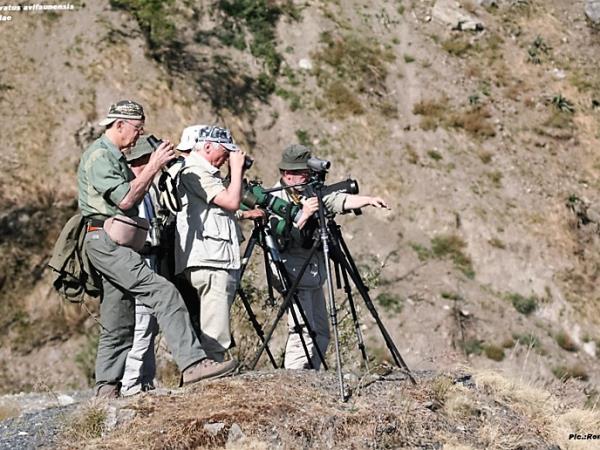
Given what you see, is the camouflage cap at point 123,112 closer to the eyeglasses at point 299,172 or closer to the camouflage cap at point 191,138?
the camouflage cap at point 191,138

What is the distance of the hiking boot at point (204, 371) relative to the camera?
555 cm

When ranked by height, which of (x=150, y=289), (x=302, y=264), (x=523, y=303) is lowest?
(x=523, y=303)

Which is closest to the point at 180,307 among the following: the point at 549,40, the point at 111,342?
the point at 111,342

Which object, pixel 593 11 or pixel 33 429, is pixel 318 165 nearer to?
pixel 33 429

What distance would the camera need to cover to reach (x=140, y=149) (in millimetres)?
6301

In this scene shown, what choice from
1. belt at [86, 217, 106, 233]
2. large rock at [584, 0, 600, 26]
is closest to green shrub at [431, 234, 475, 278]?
large rock at [584, 0, 600, 26]

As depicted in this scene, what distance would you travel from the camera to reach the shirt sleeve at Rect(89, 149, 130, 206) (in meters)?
5.50

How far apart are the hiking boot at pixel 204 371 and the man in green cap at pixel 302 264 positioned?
134 centimetres

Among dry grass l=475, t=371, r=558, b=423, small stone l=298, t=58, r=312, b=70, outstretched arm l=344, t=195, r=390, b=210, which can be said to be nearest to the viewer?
dry grass l=475, t=371, r=558, b=423

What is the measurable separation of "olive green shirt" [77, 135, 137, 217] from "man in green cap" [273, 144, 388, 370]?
1.56 m

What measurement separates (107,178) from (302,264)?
78.9 inches

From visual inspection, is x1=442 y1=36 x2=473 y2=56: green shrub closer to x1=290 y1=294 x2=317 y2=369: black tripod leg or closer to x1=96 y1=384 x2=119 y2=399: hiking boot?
x1=290 y1=294 x2=317 y2=369: black tripod leg

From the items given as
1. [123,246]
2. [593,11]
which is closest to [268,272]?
[123,246]

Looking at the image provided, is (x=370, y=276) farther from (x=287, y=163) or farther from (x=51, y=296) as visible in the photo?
(x=51, y=296)
